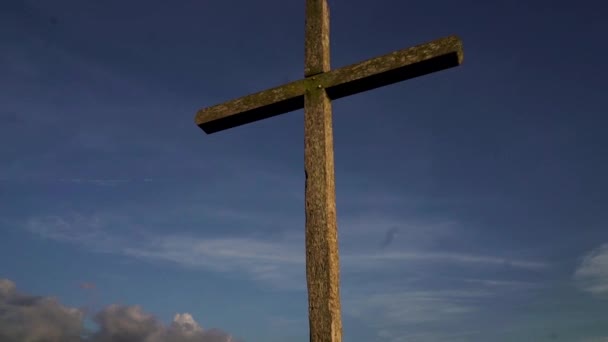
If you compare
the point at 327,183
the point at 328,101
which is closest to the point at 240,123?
the point at 328,101

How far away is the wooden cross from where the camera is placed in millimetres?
4871

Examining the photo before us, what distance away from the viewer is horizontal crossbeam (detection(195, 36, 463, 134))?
5422mm

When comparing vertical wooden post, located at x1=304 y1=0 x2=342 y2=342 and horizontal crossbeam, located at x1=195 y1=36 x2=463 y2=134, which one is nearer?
vertical wooden post, located at x1=304 y1=0 x2=342 y2=342

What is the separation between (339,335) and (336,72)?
2515mm

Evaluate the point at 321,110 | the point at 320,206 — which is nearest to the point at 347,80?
the point at 321,110

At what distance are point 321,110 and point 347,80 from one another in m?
0.39

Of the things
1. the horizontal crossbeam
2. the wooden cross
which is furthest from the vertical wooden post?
the horizontal crossbeam

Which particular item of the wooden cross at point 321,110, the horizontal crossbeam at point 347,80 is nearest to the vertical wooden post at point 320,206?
the wooden cross at point 321,110

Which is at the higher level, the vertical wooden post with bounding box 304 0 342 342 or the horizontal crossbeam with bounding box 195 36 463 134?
the horizontal crossbeam with bounding box 195 36 463 134

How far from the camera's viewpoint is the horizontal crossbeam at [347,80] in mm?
5422

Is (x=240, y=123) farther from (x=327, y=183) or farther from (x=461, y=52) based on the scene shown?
(x=461, y=52)

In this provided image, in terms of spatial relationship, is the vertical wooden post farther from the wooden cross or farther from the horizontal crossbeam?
the horizontal crossbeam

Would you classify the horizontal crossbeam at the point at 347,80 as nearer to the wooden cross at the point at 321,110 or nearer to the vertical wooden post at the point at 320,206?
the wooden cross at the point at 321,110

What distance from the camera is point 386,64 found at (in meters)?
5.54
